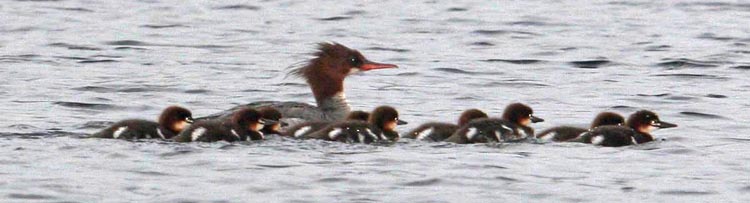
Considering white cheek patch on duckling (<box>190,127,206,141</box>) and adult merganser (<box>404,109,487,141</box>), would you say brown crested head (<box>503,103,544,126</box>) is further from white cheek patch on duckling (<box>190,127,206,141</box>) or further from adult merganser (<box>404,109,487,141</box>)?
white cheek patch on duckling (<box>190,127,206,141</box>)

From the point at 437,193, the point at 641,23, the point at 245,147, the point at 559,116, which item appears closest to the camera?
the point at 437,193

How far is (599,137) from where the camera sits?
1209 centimetres

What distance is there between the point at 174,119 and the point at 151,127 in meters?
0.27

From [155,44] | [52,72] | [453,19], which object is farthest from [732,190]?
[453,19]

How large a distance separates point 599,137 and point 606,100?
3465 mm

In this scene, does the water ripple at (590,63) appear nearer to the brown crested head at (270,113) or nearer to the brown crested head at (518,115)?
the brown crested head at (518,115)

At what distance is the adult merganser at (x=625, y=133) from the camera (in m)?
12.1

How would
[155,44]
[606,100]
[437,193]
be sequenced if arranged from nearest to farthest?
[437,193]
[606,100]
[155,44]

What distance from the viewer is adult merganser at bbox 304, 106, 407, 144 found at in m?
12.1

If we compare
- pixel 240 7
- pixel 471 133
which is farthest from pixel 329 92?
pixel 240 7

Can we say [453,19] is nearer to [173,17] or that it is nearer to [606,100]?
[173,17]

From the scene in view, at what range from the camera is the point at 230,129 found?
1206cm

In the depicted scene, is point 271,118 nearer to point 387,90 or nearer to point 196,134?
point 196,134

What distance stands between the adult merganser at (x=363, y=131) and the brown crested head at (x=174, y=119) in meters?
0.76
